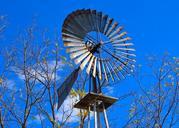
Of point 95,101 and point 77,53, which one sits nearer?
point 95,101

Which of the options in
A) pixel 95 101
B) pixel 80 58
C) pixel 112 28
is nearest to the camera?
pixel 95 101

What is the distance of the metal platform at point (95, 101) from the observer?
815cm

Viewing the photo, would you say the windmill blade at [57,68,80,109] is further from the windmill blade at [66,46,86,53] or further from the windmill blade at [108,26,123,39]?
the windmill blade at [108,26,123,39]

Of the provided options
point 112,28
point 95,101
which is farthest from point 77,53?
point 112,28

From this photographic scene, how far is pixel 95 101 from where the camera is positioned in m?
8.20

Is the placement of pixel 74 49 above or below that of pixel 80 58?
above

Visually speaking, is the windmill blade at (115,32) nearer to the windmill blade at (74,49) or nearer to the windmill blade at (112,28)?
the windmill blade at (112,28)

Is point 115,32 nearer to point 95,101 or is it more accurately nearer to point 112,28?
point 112,28

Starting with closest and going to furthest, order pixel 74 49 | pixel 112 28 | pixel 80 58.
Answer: pixel 80 58, pixel 74 49, pixel 112 28

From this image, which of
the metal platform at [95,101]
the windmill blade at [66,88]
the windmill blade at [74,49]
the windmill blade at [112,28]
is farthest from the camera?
the windmill blade at [112,28]

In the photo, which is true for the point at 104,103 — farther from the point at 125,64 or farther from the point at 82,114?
the point at 82,114

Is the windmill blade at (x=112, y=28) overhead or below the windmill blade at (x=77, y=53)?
overhead

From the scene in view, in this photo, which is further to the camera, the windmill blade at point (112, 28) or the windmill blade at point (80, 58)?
the windmill blade at point (112, 28)

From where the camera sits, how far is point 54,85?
47.1 ft
